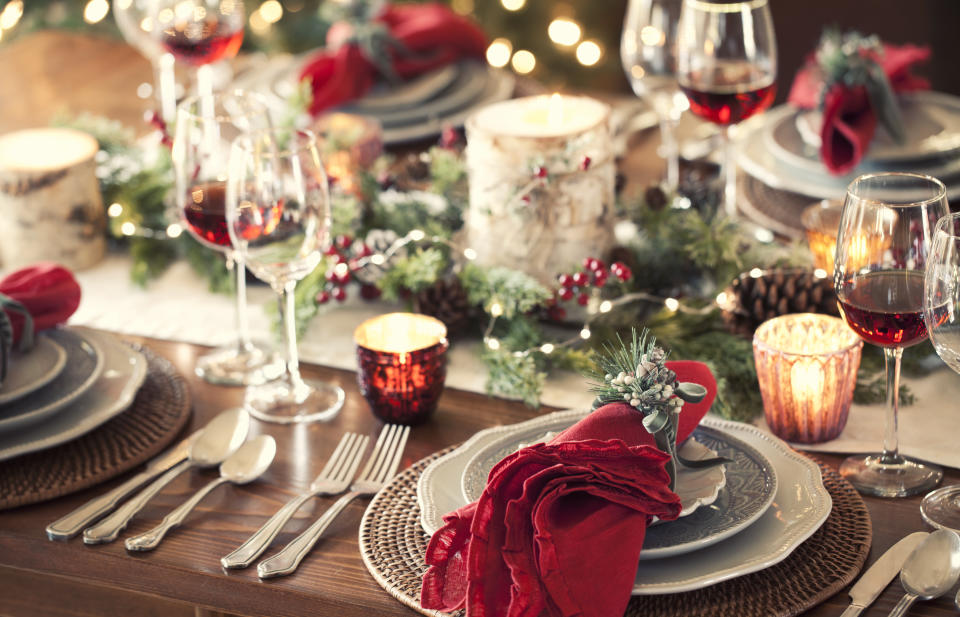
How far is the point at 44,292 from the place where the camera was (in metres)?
1.10

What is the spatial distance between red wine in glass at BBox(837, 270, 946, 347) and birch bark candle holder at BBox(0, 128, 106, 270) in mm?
976

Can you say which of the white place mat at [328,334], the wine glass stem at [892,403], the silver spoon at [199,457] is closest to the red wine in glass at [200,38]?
the white place mat at [328,334]

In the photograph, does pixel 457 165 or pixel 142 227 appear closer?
pixel 457 165

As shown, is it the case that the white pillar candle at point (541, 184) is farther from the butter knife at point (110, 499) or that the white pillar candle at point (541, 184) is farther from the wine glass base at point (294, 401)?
the butter knife at point (110, 499)

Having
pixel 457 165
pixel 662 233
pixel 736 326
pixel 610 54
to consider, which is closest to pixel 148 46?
pixel 457 165

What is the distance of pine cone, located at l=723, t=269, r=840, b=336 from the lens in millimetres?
1081

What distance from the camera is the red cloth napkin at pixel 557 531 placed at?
0.69 m

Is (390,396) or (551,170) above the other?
(551,170)

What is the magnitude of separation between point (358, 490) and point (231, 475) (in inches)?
4.6

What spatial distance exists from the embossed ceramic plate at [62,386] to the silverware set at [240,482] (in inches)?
4.3

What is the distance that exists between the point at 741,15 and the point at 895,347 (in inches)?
21.8

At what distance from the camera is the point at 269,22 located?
350 cm

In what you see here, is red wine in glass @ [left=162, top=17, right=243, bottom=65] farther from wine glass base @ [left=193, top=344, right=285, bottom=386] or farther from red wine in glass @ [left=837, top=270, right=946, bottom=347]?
red wine in glass @ [left=837, top=270, right=946, bottom=347]

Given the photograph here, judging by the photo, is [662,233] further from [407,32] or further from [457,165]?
[407,32]
